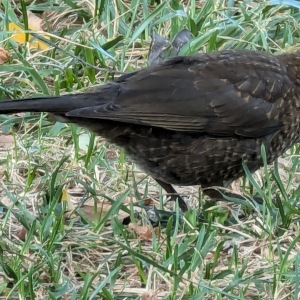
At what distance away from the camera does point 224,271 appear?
13.9 ft

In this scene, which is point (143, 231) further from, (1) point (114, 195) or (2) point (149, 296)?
(2) point (149, 296)

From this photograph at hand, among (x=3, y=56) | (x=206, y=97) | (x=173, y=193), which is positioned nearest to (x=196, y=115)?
(x=206, y=97)

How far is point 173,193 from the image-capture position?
5.17 meters

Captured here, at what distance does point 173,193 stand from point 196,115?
41 centimetres

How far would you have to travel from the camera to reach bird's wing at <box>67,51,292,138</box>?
16.0 feet

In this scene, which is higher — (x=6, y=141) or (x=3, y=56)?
(x=3, y=56)

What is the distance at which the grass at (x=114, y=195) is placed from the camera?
4.19 meters

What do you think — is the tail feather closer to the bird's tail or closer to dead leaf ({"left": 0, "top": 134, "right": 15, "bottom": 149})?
the bird's tail

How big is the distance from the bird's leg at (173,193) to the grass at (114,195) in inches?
2.9

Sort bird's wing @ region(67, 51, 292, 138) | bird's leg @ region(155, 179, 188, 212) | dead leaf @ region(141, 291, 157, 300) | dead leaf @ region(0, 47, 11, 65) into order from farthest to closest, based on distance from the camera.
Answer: dead leaf @ region(0, 47, 11, 65), bird's leg @ region(155, 179, 188, 212), bird's wing @ region(67, 51, 292, 138), dead leaf @ region(141, 291, 157, 300)

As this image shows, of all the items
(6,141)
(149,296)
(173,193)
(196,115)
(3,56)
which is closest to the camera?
(149,296)

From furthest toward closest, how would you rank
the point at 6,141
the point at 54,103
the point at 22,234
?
the point at 6,141 < the point at 54,103 < the point at 22,234

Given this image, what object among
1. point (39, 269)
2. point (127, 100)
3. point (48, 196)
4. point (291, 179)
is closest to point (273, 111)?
point (291, 179)

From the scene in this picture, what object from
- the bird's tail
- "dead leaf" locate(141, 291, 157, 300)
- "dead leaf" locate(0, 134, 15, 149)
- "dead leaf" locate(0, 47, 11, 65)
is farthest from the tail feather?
"dead leaf" locate(0, 47, 11, 65)
